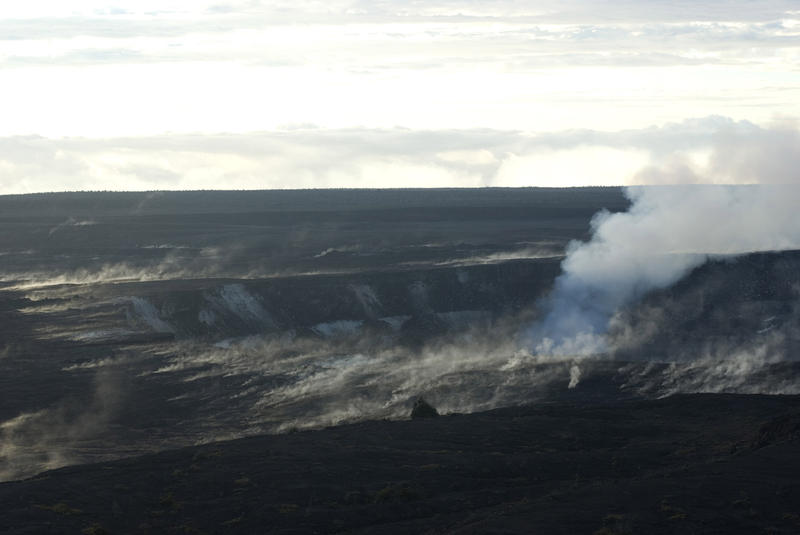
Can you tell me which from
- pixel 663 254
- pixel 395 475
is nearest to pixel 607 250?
pixel 663 254

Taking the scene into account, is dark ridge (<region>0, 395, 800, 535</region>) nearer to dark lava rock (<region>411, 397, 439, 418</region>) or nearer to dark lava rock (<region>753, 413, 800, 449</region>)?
dark lava rock (<region>753, 413, 800, 449</region>)

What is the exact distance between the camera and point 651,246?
97.1m

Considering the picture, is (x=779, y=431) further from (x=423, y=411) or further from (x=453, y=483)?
(x=423, y=411)

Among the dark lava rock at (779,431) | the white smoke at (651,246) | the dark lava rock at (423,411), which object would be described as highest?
the white smoke at (651,246)

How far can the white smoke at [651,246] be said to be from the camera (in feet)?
271

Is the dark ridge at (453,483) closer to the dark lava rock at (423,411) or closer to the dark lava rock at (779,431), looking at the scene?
the dark lava rock at (779,431)

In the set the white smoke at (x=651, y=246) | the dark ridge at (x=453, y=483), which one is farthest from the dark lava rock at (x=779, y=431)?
the white smoke at (x=651, y=246)

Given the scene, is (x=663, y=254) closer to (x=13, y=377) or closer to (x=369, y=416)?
(x=369, y=416)

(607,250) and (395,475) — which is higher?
(607,250)

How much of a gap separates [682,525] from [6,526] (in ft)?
68.1

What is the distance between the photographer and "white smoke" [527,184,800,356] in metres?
82.7

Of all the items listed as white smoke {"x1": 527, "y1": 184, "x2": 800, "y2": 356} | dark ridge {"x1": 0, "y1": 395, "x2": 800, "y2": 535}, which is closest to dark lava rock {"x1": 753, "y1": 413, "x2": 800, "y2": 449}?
dark ridge {"x1": 0, "y1": 395, "x2": 800, "y2": 535}

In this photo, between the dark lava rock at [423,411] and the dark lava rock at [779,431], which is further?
the dark lava rock at [423,411]

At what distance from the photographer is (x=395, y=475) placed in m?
43.5
